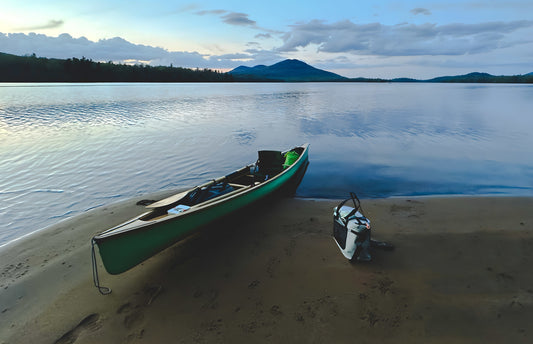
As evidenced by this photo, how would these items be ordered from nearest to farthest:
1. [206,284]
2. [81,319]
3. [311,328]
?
[311,328]
[81,319]
[206,284]

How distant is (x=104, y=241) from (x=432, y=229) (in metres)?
8.89

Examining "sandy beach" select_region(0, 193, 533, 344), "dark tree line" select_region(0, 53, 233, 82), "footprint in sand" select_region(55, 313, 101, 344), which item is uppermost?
"dark tree line" select_region(0, 53, 233, 82)

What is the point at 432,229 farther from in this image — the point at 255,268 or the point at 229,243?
the point at 229,243

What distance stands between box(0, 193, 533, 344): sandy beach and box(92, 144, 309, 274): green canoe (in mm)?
671

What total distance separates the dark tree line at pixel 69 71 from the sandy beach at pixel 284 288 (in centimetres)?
15877

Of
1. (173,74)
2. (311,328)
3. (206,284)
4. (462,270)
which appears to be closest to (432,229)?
(462,270)

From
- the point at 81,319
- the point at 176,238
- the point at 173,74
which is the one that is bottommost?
the point at 81,319

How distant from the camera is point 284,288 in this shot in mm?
5922

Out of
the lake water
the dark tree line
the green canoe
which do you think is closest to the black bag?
the green canoe

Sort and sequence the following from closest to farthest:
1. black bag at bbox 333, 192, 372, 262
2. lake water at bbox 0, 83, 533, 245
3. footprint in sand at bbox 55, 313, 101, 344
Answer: footprint in sand at bbox 55, 313, 101, 344 → black bag at bbox 333, 192, 372, 262 → lake water at bbox 0, 83, 533, 245

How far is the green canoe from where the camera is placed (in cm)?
565

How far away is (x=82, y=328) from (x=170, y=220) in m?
2.49

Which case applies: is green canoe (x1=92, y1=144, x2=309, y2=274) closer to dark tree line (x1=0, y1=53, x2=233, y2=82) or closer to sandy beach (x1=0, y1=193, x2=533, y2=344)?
sandy beach (x1=0, y1=193, x2=533, y2=344)

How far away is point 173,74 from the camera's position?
172 metres
